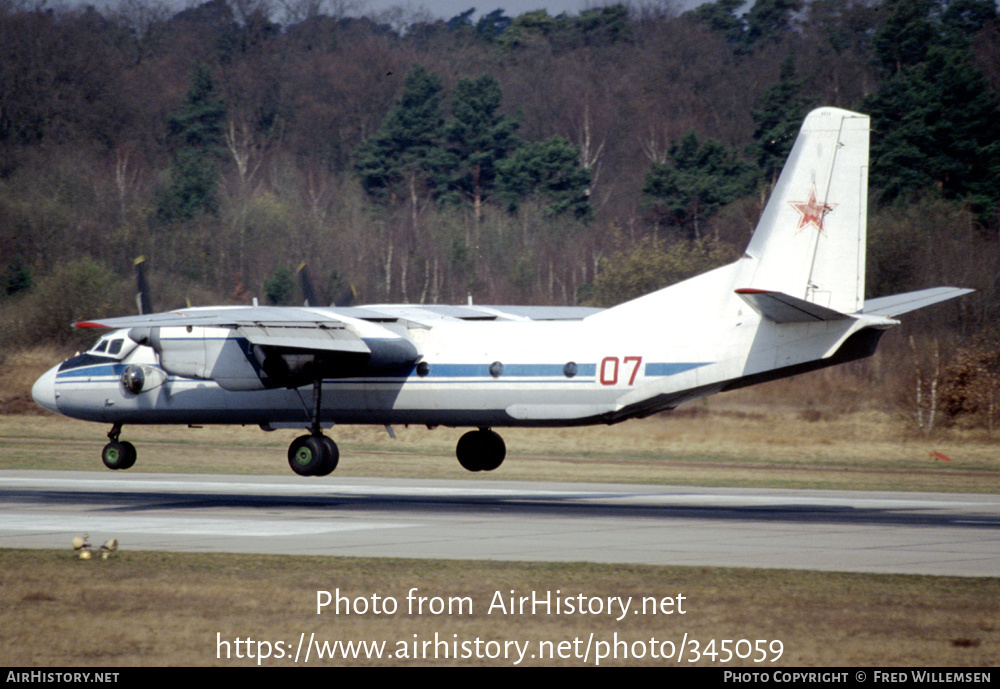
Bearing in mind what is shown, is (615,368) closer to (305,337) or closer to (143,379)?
(305,337)

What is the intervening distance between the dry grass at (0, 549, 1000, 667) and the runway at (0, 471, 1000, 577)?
1113 millimetres

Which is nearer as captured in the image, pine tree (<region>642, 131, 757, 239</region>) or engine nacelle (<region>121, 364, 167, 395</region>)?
engine nacelle (<region>121, 364, 167, 395</region>)

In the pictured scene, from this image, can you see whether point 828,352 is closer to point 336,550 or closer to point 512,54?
point 336,550

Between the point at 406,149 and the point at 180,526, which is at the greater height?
the point at 406,149

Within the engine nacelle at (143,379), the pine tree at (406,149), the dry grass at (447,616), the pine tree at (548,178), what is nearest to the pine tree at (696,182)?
the pine tree at (548,178)

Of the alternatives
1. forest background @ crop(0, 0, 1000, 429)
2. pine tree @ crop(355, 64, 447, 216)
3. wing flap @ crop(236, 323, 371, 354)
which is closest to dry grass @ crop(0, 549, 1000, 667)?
wing flap @ crop(236, 323, 371, 354)

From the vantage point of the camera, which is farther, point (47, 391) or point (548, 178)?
point (548, 178)

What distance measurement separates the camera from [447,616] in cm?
1344

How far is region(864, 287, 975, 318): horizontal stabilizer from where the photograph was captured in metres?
22.4

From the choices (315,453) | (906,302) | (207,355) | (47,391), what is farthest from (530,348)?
(47,391)

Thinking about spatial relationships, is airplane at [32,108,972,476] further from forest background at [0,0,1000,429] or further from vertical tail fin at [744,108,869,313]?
forest background at [0,0,1000,429]

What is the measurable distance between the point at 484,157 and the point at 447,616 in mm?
74574

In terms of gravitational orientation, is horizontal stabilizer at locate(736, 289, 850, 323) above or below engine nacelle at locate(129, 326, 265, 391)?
above

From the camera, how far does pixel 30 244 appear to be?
68125mm
